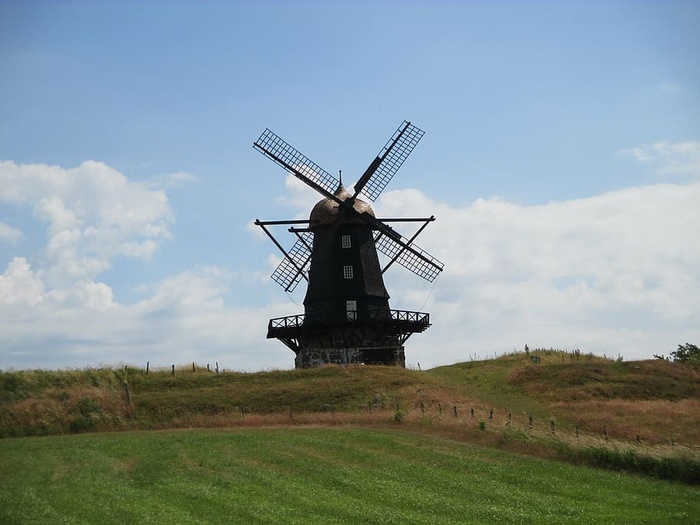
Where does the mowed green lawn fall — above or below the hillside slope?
below

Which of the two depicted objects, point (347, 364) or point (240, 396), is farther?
point (347, 364)

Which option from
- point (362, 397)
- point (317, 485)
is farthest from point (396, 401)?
point (317, 485)

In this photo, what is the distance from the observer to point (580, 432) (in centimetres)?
3809

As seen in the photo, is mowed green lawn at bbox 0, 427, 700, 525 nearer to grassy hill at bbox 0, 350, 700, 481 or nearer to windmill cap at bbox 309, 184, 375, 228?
grassy hill at bbox 0, 350, 700, 481

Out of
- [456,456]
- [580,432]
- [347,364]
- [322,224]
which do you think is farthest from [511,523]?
[322,224]

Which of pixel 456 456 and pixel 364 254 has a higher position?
pixel 364 254

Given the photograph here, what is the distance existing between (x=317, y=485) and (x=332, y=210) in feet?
115

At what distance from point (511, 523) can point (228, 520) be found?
707 cm

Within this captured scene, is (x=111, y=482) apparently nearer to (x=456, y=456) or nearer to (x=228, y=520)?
(x=228, y=520)

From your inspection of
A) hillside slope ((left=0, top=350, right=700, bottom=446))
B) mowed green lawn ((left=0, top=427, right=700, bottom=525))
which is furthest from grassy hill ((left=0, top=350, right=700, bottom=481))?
mowed green lawn ((left=0, top=427, right=700, bottom=525))

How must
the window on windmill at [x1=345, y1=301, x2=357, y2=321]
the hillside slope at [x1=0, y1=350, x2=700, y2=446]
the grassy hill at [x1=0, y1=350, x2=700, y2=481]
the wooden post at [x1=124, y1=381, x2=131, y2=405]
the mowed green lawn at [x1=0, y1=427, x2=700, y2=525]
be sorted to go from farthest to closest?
the window on windmill at [x1=345, y1=301, x2=357, y2=321] < the wooden post at [x1=124, y1=381, x2=131, y2=405] < the hillside slope at [x1=0, y1=350, x2=700, y2=446] < the grassy hill at [x1=0, y1=350, x2=700, y2=481] < the mowed green lawn at [x1=0, y1=427, x2=700, y2=525]

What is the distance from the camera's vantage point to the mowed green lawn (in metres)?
21.8

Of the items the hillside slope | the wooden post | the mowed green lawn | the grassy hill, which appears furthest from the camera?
the wooden post

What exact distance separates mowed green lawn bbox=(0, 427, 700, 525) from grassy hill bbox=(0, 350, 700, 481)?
16.2 feet
